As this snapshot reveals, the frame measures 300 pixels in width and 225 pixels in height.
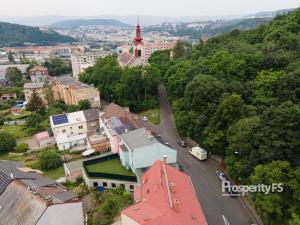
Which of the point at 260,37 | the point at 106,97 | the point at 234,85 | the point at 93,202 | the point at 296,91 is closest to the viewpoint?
the point at 93,202

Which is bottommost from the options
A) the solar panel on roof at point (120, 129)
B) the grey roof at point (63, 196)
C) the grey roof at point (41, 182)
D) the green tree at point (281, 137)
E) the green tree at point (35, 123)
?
the green tree at point (35, 123)

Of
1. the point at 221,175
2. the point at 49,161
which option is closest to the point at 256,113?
the point at 221,175

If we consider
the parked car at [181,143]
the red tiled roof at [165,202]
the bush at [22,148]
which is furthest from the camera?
the bush at [22,148]

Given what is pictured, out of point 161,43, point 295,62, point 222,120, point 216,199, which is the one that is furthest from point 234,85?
point 161,43

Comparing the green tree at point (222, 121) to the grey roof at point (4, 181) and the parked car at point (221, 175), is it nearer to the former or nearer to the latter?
the parked car at point (221, 175)

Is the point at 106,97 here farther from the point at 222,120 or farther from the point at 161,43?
the point at 161,43

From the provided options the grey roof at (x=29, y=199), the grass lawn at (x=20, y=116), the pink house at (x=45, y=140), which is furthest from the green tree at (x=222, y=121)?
the grass lawn at (x=20, y=116)
